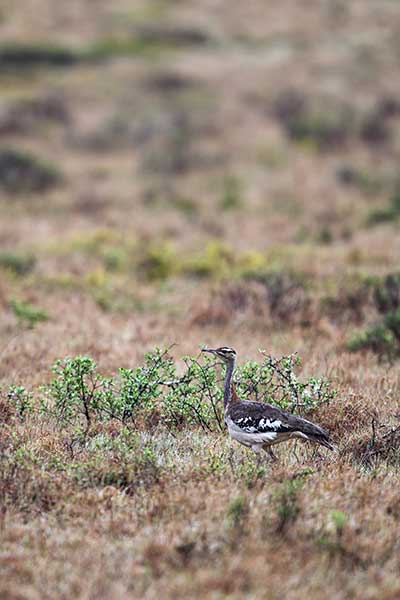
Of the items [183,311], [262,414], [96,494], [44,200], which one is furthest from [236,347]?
[44,200]

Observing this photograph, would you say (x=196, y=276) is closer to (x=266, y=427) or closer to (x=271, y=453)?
(x=271, y=453)

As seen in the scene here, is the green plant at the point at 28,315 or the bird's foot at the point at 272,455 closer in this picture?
the bird's foot at the point at 272,455

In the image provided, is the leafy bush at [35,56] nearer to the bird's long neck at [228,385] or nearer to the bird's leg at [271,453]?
the bird's long neck at [228,385]

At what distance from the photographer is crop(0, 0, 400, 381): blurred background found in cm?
1086

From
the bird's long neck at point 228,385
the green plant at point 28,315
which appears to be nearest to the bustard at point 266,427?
the bird's long neck at point 228,385

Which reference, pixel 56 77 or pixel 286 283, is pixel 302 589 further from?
pixel 56 77

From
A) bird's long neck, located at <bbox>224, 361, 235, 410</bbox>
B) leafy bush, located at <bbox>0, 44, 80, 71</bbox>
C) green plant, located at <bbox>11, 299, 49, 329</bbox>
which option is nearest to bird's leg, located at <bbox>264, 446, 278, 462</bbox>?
bird's long neck, located at <bbox>224, 361, 235, 410</bbox>

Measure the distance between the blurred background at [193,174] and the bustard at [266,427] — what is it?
2.94m

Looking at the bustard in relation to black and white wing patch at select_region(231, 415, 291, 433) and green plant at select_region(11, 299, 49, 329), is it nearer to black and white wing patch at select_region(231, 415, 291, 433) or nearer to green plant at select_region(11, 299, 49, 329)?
black and white wing patch at select_region(231, 415, 291, 433)

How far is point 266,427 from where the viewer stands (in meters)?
5.29

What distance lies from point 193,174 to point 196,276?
9.51m

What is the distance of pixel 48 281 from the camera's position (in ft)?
43.2

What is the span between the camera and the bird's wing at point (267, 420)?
17.0ft

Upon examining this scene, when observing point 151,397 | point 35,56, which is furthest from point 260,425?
point 35,56
